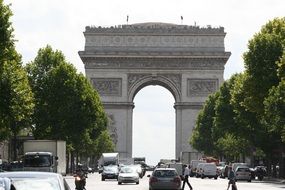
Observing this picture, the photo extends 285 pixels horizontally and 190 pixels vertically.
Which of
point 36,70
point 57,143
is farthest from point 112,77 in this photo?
point 57,143

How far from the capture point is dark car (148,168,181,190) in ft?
160

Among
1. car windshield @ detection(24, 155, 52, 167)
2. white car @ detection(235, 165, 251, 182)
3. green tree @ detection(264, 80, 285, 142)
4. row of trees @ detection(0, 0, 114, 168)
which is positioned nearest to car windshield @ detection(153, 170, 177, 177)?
car windshield @ detection(24, 155, 52, 167)

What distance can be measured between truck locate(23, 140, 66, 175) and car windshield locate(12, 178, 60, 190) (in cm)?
4029

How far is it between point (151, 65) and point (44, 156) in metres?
83.6

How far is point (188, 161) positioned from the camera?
424 ft

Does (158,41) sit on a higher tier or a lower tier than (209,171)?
higher

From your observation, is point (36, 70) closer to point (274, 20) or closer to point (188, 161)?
point (274, 20)

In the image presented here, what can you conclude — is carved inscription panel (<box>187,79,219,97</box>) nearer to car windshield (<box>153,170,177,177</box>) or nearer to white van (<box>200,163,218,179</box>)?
white van (<box>200,163,218,179</box>)

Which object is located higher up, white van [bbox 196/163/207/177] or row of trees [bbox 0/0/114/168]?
row of trees [bbox 0/0/114/168]

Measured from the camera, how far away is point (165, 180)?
160 feet

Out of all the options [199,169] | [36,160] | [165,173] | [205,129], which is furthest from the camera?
[205,129]

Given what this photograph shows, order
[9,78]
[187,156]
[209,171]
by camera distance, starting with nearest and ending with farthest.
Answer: [9,78], [209,171], [187,156]

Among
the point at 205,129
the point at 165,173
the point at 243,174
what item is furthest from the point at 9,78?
the point at 205,129

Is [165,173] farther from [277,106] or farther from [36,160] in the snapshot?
[277,106]
